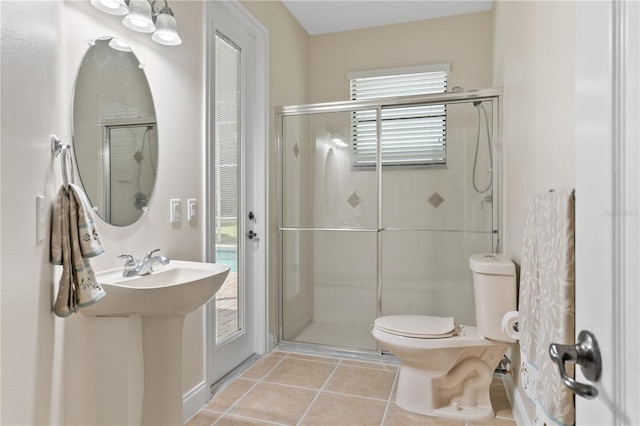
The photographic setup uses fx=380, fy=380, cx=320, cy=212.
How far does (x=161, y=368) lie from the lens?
5.21ft

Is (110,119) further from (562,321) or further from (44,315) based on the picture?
(562,321)

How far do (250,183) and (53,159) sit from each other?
1.59m

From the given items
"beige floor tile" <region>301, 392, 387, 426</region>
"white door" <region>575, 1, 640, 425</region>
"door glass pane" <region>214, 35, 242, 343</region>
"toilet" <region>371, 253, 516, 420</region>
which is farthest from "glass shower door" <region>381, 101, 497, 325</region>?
"white door" <region>575, 1, 640, 425</region>

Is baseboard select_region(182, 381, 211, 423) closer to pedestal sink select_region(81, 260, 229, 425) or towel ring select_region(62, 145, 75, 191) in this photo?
pedestal sink select_region(81, 260, 229, 425)

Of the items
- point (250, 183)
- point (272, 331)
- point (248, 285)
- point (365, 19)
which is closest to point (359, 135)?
point (250, 183)

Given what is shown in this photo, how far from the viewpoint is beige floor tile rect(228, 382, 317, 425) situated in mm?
2029

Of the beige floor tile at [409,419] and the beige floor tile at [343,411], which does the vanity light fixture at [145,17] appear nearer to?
the beige floor tile at [343,411]

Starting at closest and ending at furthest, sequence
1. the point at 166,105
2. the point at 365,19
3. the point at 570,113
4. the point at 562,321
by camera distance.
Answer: the point at 562,321 < the point at 570,113 < the point at 166,105 < the point at 365,19

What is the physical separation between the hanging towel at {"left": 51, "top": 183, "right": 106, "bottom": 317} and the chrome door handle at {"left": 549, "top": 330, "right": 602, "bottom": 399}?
133 centimetres

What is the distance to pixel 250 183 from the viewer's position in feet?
9.36

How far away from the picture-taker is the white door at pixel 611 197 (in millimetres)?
489

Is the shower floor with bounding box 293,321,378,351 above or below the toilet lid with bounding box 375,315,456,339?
below

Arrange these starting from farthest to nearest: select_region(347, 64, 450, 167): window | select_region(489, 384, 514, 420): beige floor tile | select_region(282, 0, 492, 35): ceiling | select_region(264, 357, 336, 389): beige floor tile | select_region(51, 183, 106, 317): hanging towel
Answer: select_region(282, 0, 492, 35): ceiling
select_region(347, 64, 450, 167): window
select_region(264, 357, 336, 389): beige floor tile
select_region(489, 384, 514, 420): beige floor tile
select_region(51, 183, 106, 317): hanging towel

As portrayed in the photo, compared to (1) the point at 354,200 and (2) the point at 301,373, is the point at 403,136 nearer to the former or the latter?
(1) the point at 354,200
